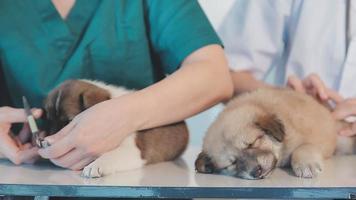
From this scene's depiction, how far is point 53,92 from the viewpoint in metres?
1.17

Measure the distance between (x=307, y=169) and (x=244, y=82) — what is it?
618mm

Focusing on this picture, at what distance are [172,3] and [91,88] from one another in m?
0.29

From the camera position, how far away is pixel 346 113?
53.4 inches

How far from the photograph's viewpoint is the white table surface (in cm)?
83

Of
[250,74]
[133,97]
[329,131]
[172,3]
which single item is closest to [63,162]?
[133,97]

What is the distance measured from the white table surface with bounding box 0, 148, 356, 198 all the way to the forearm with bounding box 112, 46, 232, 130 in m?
0.13

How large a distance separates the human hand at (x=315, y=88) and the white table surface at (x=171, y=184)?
1.16 feet

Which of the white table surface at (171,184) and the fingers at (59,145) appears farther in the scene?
the fingers at (59,145)

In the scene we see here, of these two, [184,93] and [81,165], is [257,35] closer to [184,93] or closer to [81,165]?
[184,93]

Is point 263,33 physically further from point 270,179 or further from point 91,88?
point 270,179

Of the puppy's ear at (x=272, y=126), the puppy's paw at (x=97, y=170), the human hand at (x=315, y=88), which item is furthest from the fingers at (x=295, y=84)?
the puppy's paw at (x=97, y=170)

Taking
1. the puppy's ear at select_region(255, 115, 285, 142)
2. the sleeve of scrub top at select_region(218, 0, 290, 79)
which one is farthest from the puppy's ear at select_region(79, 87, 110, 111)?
the sleeve of scrub top at select_region(218, 0, 290, 79)

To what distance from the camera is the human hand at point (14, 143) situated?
1.11 meters

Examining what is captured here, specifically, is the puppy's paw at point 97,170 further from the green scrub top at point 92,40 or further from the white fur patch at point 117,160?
the green scrub top at point 92,40
